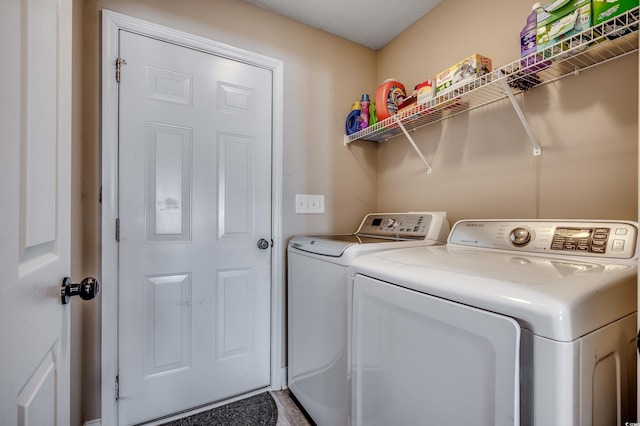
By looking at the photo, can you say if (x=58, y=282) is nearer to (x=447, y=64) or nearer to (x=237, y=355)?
(x=237, y=355)

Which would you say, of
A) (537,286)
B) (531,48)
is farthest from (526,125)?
(537,286)

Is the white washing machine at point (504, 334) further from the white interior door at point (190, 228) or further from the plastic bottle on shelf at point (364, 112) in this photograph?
the plastic bottle on shelf at point (364, 112)

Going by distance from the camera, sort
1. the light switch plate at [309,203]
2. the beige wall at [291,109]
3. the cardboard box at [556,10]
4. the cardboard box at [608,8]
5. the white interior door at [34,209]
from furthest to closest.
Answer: the light switch plate at [309,203] → the beige wall at [291,109] → the cardboard box at [556,10] → the cardboard box at [608,8] → the white interior door at [34,209]

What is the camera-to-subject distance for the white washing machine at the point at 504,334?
22.7 inches

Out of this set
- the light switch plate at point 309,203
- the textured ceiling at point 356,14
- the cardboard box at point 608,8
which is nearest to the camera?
the cardboard box at point 608,8

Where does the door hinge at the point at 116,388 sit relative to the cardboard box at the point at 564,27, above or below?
below

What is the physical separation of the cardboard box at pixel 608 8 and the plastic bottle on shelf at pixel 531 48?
0.58ft

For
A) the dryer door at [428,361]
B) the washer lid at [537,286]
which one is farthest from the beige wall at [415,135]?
the dryer door at [428,361]

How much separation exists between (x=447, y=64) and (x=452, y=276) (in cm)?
151

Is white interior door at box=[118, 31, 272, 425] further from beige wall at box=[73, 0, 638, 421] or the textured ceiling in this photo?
the textured ceiling

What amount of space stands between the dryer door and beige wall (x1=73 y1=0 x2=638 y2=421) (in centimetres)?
91

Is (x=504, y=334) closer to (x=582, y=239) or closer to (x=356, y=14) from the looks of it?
(x=582, y=239)

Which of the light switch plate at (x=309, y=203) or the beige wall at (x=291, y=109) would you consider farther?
the light switch plate at (x=309, y=203)

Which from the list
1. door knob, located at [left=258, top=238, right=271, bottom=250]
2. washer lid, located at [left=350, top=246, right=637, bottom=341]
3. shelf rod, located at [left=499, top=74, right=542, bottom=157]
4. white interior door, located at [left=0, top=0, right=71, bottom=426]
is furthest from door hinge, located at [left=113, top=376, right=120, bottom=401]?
shelf rod, located at [left=499, top=74, right=542, bottom=157]
